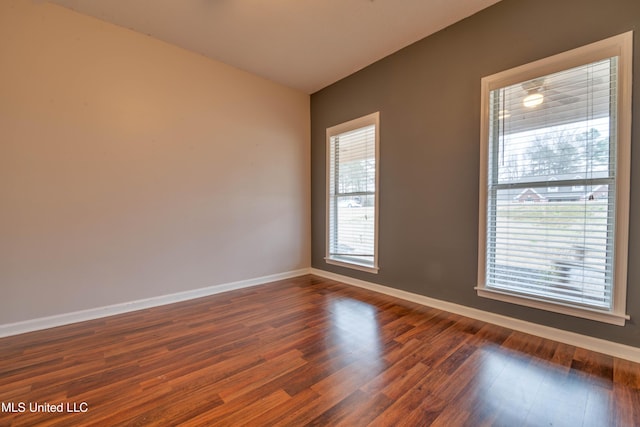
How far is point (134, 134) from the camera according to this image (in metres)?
2.74

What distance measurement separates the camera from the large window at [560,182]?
186 centimetres

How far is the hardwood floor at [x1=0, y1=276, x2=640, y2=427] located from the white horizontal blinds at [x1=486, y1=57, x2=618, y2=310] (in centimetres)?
52

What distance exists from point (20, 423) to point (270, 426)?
4.06 ft

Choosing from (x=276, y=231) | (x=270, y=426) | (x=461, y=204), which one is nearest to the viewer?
(x=270, y=426)

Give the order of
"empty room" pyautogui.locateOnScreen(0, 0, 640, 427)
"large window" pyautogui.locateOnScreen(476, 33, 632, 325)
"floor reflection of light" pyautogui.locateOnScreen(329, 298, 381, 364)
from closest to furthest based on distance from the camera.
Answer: "empty room" pyautogui.locateOnScreen(0, 0, 640, 427), "large window" pyautogui.locateOnScreen(476, 33, 632, 325), "floor reflection of light" pyautogui.locateOnScreen(329, 298, 381, 364)

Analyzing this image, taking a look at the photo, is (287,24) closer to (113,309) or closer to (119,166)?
(119,166)

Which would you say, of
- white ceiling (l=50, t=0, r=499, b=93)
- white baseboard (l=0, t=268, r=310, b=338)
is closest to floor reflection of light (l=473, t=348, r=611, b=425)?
white baseboard (l=0, t=268, r=310, b=338)

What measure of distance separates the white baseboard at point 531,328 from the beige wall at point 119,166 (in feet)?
6.63

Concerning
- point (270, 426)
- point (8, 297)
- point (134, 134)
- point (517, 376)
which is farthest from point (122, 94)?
point (517, 376)

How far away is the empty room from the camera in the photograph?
5.22ft

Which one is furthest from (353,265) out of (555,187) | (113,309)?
Answer: (113,309)

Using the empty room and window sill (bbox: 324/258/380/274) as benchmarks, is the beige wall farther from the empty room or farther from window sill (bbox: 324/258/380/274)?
window sill (bbox: 324/258/380/274)

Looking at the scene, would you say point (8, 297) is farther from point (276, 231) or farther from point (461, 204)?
point (461, 204)

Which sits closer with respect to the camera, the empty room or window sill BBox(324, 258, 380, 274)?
the empty room
